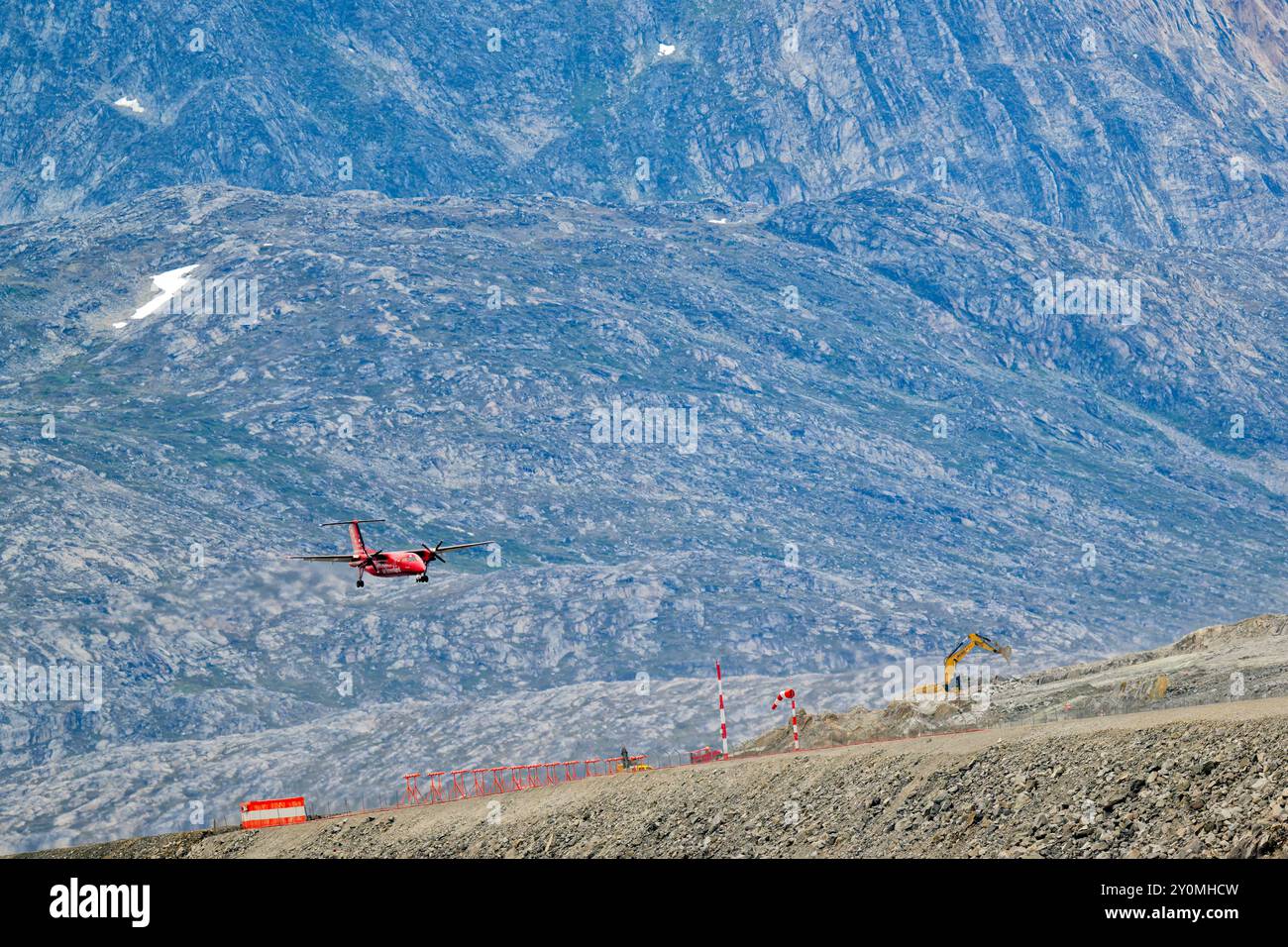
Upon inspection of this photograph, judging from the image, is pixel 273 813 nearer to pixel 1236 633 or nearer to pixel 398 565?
pixel 398 565

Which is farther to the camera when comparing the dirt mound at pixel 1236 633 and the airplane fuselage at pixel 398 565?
the airplane fuselage at pixel 398 565

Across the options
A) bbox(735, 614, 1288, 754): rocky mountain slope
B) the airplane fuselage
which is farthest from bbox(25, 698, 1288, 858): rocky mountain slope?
the airplane fuselage

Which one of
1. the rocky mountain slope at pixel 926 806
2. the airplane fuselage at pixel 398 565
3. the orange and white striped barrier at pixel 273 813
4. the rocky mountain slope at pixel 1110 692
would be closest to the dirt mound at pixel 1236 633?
the rocky mountain slope at pixel 1110 692

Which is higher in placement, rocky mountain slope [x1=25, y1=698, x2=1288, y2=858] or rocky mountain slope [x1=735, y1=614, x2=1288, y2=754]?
rocky mountain slope [x1=735, y1=614, x2=1288, y2=754]

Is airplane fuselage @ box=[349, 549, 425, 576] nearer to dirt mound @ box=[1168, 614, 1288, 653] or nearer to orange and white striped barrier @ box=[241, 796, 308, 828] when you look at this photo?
orange and white striped barrier @ box=[241, 796, 308, 828]

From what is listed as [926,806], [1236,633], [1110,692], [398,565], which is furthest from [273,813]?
[1236,633]

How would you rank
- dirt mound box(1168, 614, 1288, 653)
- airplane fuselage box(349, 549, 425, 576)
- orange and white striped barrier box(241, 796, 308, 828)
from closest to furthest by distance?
orange and white striped barrier box(241, 796, 308, 828), dirt mound box(1168, 614, 1288, 653), airplane fuselage box(349, 549, 425, 576)

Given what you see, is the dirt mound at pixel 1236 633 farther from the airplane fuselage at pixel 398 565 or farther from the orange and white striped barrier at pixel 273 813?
the orange and white striped barrier at pixel 273 813
